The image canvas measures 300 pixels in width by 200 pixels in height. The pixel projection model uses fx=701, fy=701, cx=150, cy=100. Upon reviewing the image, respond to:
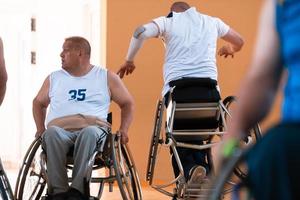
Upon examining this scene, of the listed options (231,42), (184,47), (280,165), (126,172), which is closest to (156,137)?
(126,172)

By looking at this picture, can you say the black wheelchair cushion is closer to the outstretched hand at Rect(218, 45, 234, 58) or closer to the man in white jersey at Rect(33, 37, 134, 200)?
the man in white jersey at Rect(33, 37, 134, 200)

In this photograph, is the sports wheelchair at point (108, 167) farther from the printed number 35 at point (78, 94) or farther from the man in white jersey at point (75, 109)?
the printed number 35 at point (78, 94)

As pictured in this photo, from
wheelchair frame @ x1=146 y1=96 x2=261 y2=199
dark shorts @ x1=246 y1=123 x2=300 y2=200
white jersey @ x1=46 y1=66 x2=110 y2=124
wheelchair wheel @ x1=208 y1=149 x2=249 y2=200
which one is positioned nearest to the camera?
dark shorts @ x1=246 y1=123 x2=300 y2=200

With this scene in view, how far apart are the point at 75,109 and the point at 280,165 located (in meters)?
2.63

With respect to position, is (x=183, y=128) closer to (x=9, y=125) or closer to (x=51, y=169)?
(x=51, y=169)

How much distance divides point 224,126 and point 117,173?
0.75 metres

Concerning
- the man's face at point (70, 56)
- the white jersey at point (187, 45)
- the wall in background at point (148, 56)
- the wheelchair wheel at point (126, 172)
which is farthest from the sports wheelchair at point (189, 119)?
the wall in background at point (148, 56)

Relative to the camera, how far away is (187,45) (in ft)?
12.3

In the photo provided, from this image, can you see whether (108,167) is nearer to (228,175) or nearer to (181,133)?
(181,133)

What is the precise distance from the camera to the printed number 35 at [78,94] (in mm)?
3633

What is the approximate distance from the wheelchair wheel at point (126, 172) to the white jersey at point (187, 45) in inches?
20.8

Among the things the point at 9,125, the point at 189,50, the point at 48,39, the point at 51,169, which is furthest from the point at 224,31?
the point at 9,125

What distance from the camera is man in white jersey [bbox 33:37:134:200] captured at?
324cm

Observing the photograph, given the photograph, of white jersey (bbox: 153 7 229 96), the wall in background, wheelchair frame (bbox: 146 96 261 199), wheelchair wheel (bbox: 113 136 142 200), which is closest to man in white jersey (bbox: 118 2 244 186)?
white jersey (bbox: 153 7 229 96)
